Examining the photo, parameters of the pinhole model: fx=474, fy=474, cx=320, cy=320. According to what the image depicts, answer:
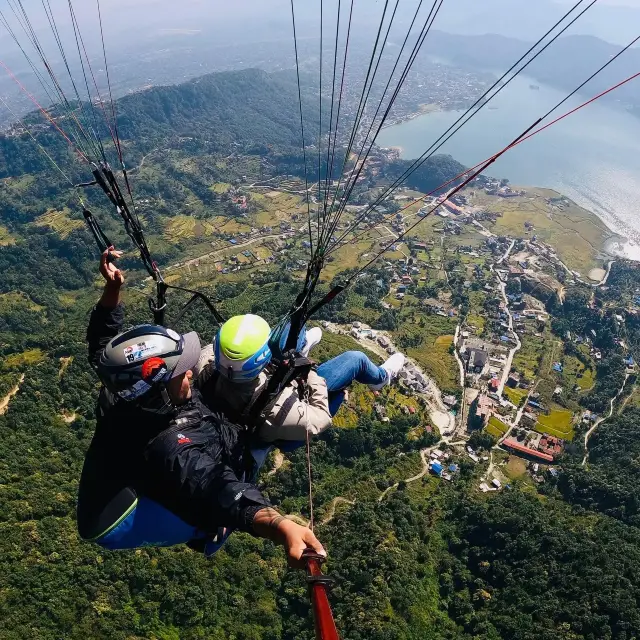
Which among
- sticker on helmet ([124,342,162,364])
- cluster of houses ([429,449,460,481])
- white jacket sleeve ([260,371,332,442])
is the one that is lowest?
cluster of houses ([429,449,460,481])

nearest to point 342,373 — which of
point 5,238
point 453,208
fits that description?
point 5,238

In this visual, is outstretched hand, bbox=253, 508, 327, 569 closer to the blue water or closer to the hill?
the blue water

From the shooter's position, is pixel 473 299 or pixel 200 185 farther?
pixel 200 185

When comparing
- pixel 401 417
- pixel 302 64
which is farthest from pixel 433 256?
pixel 302 64

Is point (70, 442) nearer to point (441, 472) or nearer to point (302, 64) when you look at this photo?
point (441, 472)

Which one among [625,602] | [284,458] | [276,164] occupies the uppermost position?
[625,602]

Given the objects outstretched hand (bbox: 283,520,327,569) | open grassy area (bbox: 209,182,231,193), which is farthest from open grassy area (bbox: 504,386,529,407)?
open grassy area (bbox: 209,182,231,193)
